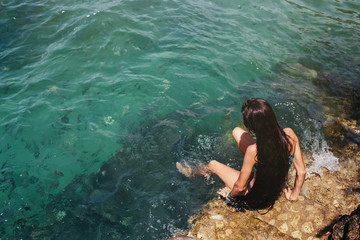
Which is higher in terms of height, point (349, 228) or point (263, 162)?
point (263, 162)

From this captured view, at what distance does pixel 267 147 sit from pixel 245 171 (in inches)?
25.4

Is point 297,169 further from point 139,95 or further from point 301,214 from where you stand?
point 139,95

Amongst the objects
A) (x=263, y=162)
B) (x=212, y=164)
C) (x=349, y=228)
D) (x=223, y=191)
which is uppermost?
(x=263, y=162)

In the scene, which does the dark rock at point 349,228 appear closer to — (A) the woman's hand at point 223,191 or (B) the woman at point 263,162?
(B) the woman at point 263,162

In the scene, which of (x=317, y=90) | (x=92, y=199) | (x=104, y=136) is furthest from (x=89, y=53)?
(x=317, y=90)

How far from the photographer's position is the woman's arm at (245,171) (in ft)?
12.3

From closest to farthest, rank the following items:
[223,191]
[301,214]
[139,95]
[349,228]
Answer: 1. [349,228]
2. [301,214]
3. [223,191]
4. [139,95]

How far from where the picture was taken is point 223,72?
8.77 meters

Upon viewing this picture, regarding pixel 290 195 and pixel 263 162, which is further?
pixel 290 195

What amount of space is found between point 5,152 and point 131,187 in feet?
12.3

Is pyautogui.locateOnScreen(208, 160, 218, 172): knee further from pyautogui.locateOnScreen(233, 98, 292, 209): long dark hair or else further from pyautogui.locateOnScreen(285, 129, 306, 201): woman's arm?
pyautogui.locateOnScreen(285, 129, 306, 201): woman's arm

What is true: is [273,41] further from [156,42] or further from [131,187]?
[131,187]

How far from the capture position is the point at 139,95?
787 cm

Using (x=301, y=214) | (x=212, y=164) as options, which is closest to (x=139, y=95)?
(x=212, y=164)
